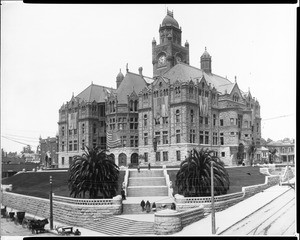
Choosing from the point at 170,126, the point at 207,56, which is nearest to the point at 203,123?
the point at 170,126

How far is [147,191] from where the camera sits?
45.8 m

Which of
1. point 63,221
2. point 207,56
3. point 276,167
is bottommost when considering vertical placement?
point 63,221

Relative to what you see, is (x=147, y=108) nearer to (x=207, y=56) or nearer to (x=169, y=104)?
(x=169, y=104)

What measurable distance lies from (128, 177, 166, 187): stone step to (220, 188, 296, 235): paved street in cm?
1488

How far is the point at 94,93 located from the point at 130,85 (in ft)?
28.5

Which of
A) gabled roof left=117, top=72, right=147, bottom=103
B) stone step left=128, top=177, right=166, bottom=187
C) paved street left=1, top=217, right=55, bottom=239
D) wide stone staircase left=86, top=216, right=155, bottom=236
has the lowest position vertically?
paved street left=1, top=217, right=55, bottom=239

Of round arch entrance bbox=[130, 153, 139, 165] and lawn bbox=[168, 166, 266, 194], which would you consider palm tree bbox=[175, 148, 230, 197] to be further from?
round arch entrance bbox=[130, 153, 139, 165]

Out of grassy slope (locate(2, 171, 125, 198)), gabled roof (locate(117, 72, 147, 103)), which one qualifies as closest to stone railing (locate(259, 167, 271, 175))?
grassy slope (locate(2, 171, 125, 198))

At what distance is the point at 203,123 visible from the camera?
67.1m

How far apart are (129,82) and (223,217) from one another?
4482cm

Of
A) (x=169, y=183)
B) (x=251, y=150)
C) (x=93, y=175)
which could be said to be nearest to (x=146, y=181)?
(x=169, y=183)

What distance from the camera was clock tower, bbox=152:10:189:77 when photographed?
255 feet

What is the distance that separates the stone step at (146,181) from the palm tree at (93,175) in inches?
288

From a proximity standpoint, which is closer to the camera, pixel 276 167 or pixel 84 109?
pixel 276 167
